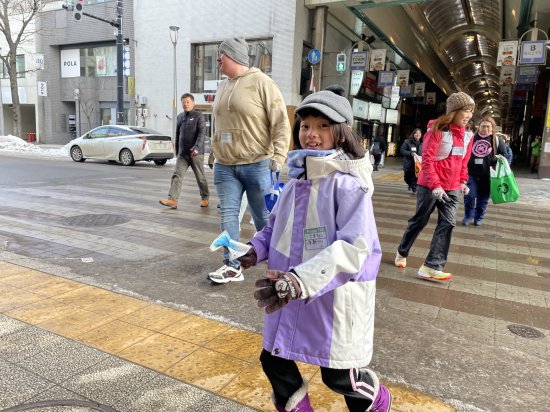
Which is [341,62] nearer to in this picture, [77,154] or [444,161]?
[77,154]

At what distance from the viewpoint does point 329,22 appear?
2195cm

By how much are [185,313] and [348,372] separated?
1.86 meters

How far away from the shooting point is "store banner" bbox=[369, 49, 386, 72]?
2119cm

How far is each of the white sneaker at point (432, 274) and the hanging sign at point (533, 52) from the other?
14.8m

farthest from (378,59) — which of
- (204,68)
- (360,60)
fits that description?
(204,68)

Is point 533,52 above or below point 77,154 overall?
above

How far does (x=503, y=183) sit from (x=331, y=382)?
6.45 meters

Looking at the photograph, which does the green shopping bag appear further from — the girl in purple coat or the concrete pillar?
the concrete pillar

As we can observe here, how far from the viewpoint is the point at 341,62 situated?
21.4m

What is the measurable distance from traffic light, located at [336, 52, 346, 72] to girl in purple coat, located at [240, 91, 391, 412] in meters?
20.8

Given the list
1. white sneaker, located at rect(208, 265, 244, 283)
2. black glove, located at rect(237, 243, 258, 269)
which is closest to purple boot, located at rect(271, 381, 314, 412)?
black glove, located at rect(237, 243, 258, 269)

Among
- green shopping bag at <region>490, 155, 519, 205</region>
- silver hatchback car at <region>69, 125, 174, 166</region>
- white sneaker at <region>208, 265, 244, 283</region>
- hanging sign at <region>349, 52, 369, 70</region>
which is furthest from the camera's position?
hanging sign at <region>349, 52, 369, 70</region>

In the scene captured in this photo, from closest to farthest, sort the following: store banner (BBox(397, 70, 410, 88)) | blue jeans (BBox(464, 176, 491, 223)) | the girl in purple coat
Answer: the girl in purple coat, blue jeans (BBox(464, 176, 491, 223)), store banner (BBox(397, 70, 410, 88))

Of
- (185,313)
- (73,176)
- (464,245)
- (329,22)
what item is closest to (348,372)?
(185,313)
